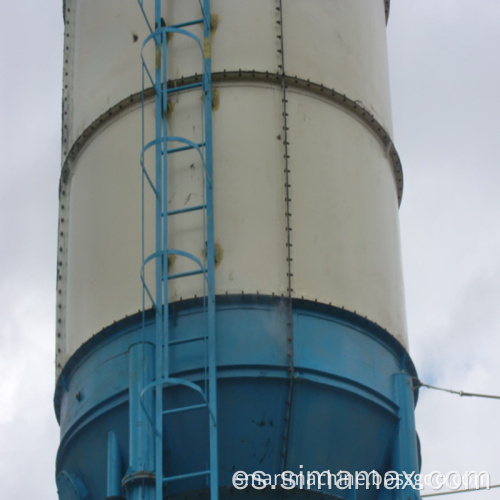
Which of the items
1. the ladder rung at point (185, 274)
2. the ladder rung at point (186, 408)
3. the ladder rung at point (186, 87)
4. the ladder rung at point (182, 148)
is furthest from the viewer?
the ladder rung at point (186, 87)

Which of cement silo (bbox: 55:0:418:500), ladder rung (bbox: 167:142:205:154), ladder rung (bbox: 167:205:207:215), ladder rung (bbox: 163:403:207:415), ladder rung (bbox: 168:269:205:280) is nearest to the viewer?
ladder rung (bbox: 163:403:207:415)

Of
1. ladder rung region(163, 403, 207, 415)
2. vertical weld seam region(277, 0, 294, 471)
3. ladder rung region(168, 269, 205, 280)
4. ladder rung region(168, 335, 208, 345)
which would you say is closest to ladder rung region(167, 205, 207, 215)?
ladder rung region(168, 269, 205, 280)

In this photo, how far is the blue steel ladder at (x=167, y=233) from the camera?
35.3 feet

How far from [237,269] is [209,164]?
3.50 feet

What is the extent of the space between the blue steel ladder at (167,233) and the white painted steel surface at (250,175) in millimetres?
113

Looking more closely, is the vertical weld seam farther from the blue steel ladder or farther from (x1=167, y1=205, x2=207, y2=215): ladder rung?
(x1=167, y1=205, x2=207, y2=215): ladder rung

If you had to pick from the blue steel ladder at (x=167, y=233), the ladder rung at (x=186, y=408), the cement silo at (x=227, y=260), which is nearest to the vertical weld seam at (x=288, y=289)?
the cement silo at (x=227, y=260)

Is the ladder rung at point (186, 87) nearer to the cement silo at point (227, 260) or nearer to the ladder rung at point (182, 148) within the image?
the cement silo at point (227, 260)

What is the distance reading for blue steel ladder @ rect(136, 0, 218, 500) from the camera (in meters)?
10.8

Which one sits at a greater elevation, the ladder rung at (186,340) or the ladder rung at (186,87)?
the ladder rung at (186,87)

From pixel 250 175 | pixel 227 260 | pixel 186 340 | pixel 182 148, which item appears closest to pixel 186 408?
pixel 186 340

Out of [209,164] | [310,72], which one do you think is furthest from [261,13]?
[209,164]

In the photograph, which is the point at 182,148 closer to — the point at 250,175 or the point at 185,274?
the point at 250,175

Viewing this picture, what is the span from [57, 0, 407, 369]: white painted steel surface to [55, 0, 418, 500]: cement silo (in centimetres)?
2
